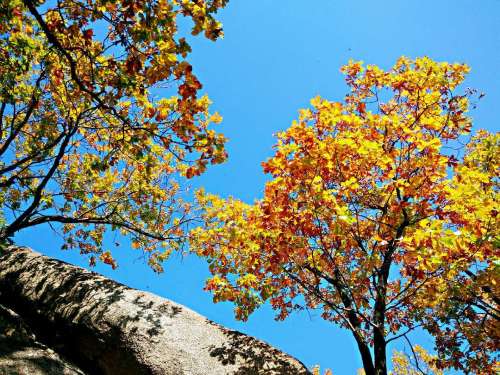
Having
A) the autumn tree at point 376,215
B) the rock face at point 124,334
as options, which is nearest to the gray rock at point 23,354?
the rock face at point 124,334

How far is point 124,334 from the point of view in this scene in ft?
21.9

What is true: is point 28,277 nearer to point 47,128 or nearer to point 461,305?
point 47,128

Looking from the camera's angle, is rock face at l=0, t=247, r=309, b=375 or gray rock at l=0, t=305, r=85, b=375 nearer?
gray rock at l=0, t=305, r=85, b=375

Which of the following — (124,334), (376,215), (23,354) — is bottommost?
(23,354)

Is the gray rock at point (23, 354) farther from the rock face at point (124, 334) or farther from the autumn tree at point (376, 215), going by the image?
the autumn tree at point (376, 215)

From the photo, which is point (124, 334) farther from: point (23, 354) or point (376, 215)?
point (376, 215)

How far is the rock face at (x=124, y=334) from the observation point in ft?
20.6

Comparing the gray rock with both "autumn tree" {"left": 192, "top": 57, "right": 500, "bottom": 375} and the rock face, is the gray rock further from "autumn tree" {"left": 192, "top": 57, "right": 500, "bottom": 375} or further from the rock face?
"autumn tree" {"left": 192, "top": 57, "right": 500, "bottom": 375}

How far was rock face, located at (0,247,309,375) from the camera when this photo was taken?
20.6ft

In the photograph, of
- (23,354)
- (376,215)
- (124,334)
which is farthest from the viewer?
(376,215)

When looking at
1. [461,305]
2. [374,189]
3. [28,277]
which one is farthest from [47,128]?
[461,305]

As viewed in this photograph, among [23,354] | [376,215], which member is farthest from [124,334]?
[376,215]

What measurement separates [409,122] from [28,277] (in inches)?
392

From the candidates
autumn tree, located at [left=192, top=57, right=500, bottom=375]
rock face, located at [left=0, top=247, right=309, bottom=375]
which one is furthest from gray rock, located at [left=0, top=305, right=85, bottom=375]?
autumn tree, located at [left=192, top=57, right=500, bottom=375]
